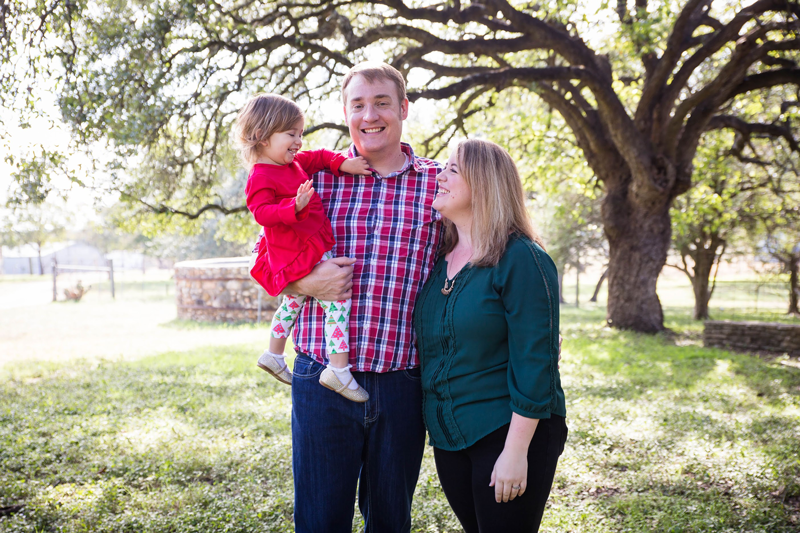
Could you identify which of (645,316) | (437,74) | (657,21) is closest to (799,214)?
(645,316)

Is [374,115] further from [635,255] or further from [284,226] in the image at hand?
[635,255]

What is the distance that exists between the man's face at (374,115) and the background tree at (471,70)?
3.00m

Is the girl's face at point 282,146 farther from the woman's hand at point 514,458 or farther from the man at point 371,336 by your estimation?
the woman's hand at point 514,458

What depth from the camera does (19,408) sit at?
6297mm

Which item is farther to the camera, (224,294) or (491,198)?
(224,294)

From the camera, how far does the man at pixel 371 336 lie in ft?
6.97

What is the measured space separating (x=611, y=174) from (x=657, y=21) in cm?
429

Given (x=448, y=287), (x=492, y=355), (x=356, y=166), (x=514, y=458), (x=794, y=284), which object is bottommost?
(x=794, y=284)

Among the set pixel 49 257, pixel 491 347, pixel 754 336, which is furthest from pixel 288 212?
pixel 49 257

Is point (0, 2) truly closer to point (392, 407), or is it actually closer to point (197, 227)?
point (392, 407)

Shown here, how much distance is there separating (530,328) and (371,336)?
2.03ft

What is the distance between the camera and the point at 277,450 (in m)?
4.88

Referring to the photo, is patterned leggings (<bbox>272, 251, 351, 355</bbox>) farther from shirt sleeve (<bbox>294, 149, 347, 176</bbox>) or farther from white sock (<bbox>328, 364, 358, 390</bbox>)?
shirt sleeve (<bbox>294, 149, 347, 176</bbox>)

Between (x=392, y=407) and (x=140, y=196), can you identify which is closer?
(x=392, y=407)
